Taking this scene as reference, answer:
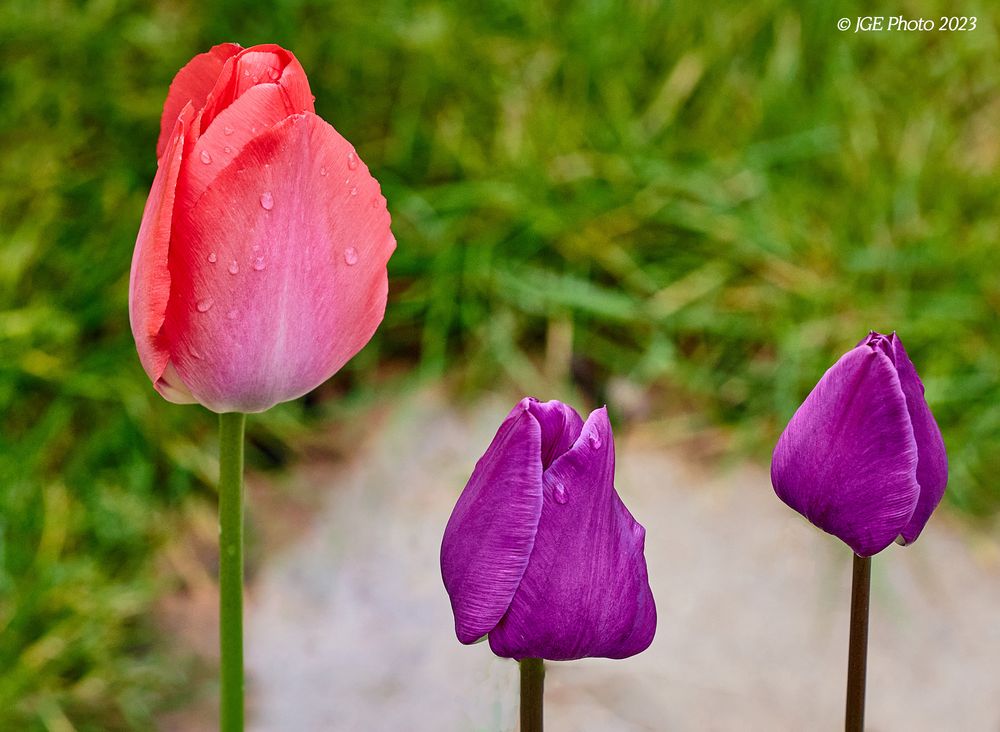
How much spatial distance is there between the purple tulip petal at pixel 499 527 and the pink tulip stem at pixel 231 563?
87mm

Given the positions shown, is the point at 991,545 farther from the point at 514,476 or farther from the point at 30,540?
the point at 514,476

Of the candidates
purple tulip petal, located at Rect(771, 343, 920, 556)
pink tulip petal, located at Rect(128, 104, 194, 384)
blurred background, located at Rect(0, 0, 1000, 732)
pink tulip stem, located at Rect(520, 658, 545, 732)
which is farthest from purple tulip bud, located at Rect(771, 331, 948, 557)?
blurred background, located at Rect(0, 0, 1000, 732)

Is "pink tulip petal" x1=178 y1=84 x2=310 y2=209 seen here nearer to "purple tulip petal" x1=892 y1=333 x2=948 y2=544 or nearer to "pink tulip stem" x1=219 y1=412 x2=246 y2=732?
"pink tulip stem" x1=219 y1=412 x2=246 y2=732

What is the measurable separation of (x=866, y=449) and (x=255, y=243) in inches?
7.9

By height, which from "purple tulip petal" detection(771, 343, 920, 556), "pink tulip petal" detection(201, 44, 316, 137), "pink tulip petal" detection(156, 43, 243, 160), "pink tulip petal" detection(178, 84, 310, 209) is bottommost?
"purple tulip petal" detection(771, 343, 920, 556)

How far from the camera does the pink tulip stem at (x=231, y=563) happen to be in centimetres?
41

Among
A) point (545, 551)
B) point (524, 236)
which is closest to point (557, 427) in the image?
point (545, 551)

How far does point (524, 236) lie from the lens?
1.75 meters

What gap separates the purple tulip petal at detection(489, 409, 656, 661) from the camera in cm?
36

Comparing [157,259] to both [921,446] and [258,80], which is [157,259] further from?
[921,446]

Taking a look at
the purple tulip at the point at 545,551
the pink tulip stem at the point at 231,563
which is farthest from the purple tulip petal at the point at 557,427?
the pink tulip stem at the point at 231,563

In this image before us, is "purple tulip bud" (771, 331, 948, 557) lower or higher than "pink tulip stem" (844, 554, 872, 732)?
higher

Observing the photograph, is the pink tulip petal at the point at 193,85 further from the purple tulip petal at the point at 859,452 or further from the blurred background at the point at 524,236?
the blurred background at the point at 524,236

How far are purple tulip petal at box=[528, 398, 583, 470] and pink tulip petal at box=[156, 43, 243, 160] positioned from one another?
0.17m
